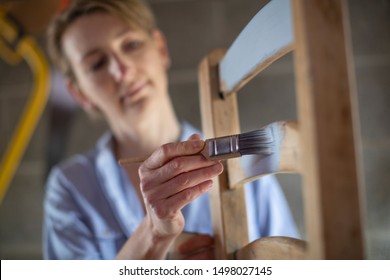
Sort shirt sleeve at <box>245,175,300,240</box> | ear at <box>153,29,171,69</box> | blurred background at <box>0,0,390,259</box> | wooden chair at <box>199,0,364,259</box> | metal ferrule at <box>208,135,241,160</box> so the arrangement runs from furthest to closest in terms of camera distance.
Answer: ear at <box>153,29,171,69</box>
blurred background at <box>0,0,390,259</box>
shirt sleeve at <box>245,175,300,240</box>
metal ferrule at <box>208,135,241,160</box>
wooden chair at <box>199,0,364,259</box>

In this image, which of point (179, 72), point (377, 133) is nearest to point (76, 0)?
point (179, 72)

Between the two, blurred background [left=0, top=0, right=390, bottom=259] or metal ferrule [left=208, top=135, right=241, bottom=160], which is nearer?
metal ferrule [left=208, top=135, right=241, bottom=160]

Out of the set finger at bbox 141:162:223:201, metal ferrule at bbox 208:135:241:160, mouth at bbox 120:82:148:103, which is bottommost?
finger at bbox 141:162:223:201

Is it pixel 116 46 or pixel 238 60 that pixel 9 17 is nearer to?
pixel 116 46

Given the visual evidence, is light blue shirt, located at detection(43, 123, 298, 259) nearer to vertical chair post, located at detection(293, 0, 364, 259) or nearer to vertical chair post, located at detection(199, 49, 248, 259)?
vertical chair post, located at detection(199, 49, 248, 259)

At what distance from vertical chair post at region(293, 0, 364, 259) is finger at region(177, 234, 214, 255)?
249 millimetres

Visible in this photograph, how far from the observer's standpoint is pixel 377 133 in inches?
25.8

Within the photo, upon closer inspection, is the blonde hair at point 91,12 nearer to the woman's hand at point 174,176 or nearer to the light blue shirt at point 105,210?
the light blue shirt at point 105,210

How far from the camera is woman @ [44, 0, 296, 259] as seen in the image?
1.92 feet

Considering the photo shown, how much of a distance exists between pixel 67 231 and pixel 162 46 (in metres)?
0.33

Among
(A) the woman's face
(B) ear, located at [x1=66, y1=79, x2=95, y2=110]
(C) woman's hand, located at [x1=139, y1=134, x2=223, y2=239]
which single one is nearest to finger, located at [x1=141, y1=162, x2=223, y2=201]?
(C) woman's hand, located at [x1=139, y1=134, x2=223, y2=239]

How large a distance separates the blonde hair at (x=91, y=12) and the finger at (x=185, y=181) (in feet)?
1.07

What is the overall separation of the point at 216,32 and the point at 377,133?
0.99ft

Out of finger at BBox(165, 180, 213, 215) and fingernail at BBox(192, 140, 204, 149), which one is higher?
fingernail at BBox(192, 140, 204, 149)
